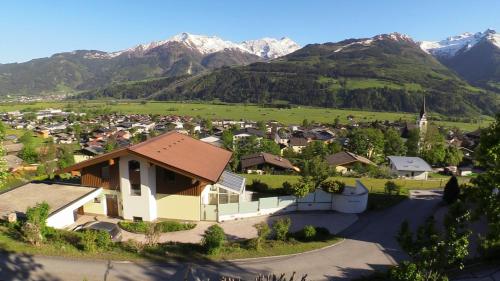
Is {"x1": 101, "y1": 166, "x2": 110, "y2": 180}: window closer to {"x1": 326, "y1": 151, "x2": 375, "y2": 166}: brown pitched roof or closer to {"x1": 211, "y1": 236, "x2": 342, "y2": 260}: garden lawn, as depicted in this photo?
{"x1": 211, "y1": 236, "x2": 342, "y2": 260}: garden lawn

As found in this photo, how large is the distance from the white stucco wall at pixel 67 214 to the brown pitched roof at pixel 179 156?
2461 millimetres

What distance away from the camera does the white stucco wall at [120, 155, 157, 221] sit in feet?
79.5

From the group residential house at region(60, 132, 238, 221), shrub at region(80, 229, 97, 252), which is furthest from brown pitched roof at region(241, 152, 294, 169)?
shrub at region(80, 229, 97, 252)

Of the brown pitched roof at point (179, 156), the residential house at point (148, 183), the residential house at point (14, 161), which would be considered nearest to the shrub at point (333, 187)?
the residential house at point (148, 183)

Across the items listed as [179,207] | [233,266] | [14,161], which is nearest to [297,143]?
[14,161]

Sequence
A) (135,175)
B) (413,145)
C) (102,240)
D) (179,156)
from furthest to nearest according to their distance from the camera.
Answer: (413,145)
(179,156)
(135,175)
(102,240)

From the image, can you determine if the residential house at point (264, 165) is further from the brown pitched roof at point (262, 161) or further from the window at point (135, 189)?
the window at point (135, 189)

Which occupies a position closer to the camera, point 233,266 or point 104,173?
point 233,266

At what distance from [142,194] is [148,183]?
0.84 meters

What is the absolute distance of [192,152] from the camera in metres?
29.3

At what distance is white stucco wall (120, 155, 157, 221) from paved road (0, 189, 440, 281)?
22.1ft

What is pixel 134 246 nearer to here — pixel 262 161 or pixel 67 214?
pixel 67 214

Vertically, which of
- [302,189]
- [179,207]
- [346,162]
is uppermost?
[302,189]

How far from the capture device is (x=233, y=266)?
18.3 meters
